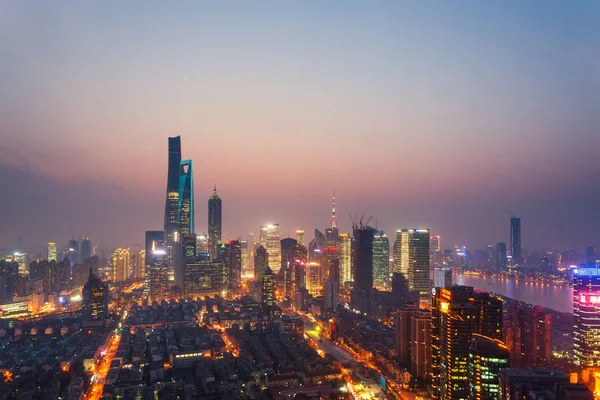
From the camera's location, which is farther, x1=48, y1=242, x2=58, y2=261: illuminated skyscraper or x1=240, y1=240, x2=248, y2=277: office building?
x1=240, y1=240, x2=248, y2=277: office building

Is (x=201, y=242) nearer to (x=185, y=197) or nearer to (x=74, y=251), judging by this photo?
(x=185, y=197)

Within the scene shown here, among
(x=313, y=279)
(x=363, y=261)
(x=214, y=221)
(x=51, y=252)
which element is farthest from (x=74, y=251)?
(x=363, y=261)

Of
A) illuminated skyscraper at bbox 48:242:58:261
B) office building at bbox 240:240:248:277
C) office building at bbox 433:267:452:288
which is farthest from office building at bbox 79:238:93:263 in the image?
office building at bbox 433:267:452:288

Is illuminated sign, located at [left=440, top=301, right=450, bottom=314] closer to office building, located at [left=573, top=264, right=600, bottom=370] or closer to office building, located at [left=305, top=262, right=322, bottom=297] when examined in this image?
office building, located at [left=573, top=264, right=600, bottom=370]

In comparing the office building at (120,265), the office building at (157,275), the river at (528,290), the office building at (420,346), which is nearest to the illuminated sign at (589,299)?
the office building at (420,346)

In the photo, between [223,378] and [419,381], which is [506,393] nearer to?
[419,381]

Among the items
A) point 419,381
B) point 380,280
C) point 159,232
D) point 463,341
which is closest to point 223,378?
point 419,381
